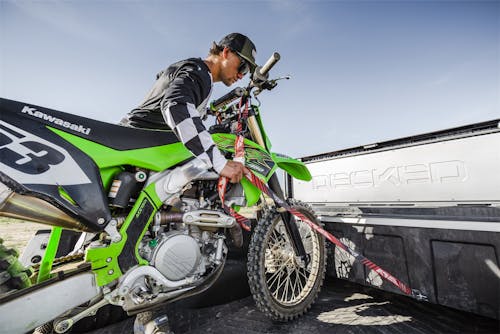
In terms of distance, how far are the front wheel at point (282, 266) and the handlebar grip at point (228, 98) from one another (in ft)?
3.85

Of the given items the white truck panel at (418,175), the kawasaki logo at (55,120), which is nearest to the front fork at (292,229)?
the white truck panel at (418,175)

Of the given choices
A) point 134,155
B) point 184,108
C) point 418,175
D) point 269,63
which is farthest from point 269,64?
point 418,175

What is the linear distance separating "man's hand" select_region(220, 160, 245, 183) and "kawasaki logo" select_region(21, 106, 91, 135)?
865 millimetres

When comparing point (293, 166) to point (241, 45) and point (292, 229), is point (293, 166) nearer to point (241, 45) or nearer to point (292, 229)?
point (292, 229)

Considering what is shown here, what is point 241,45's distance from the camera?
1.97 meters

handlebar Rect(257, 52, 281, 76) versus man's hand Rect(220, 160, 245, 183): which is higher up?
handlebar Rect(257, 52, 281, 76)

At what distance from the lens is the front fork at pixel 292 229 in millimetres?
2248

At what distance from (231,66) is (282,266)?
1927 mm

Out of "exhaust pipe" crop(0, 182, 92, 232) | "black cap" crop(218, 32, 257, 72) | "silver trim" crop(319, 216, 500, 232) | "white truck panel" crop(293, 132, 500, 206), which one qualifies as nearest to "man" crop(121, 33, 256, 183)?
Answer: "black cap" crop(218, 32, 257, 72)

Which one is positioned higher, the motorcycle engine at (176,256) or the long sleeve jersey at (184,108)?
the long sleeve jersey at (184,108)

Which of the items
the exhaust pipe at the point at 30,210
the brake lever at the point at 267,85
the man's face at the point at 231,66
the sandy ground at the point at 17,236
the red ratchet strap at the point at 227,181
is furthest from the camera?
the sandy ground at the point at 17,236

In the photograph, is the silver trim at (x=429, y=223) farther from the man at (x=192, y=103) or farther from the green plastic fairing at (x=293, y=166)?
the man at (x=192, y=103)

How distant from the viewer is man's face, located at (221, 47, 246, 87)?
2016mm

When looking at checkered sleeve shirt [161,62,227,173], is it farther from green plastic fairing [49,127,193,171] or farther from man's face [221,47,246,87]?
man's face [221,47,246,87]
